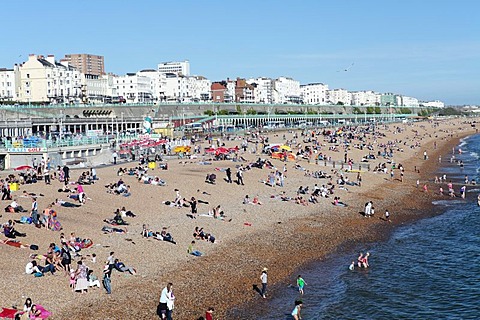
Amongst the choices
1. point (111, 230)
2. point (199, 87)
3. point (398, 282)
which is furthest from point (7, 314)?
point (199, 87)

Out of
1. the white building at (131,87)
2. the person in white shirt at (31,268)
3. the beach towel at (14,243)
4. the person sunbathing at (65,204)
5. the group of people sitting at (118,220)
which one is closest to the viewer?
the person in white shirt at (31,268)

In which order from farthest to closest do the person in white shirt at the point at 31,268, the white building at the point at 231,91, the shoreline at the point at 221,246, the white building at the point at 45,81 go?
the white building at the point at 231,91 < the white building at the point at 45,81 < the person in white shirt at the point at 31,268 < the shoreline at the point at 221,246

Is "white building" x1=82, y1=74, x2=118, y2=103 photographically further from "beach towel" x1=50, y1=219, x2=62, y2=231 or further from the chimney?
"beach towel" x1=50, y1=219, x2=62, y2=231

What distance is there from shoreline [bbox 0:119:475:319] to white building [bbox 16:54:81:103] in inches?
2985

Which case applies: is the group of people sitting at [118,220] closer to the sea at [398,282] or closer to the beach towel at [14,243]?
the beach towel at [14,243]

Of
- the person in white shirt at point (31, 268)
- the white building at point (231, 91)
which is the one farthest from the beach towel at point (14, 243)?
the white building at point (231, 91)

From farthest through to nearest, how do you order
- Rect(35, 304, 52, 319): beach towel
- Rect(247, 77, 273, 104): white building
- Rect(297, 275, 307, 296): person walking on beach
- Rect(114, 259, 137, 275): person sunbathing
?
Rect(247, 77, 273, 104): white building
Rect(297, 275, 307, 296): person walking on beach
Rect(114, 259, 137, 275): person sunbathing
Rect(35, 304, 52, 319): beach towel

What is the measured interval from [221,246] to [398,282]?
6471 millimetres

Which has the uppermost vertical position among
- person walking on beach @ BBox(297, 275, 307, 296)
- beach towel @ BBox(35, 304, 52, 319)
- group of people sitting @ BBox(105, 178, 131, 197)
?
group of people sitting @ BBox(105, 178, 131, 197)

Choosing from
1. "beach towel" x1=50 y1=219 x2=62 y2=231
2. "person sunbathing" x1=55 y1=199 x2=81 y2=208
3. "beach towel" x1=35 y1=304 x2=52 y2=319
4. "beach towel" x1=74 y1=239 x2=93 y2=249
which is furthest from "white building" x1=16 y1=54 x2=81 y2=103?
"beach towel" x1=35 y1=304 x2=52 y2=319

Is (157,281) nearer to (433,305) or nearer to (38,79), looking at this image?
(433,305)

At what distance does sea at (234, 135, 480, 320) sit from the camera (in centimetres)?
1712

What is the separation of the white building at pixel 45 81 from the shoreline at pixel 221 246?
75.8 meters

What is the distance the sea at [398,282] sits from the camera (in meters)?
17.1
